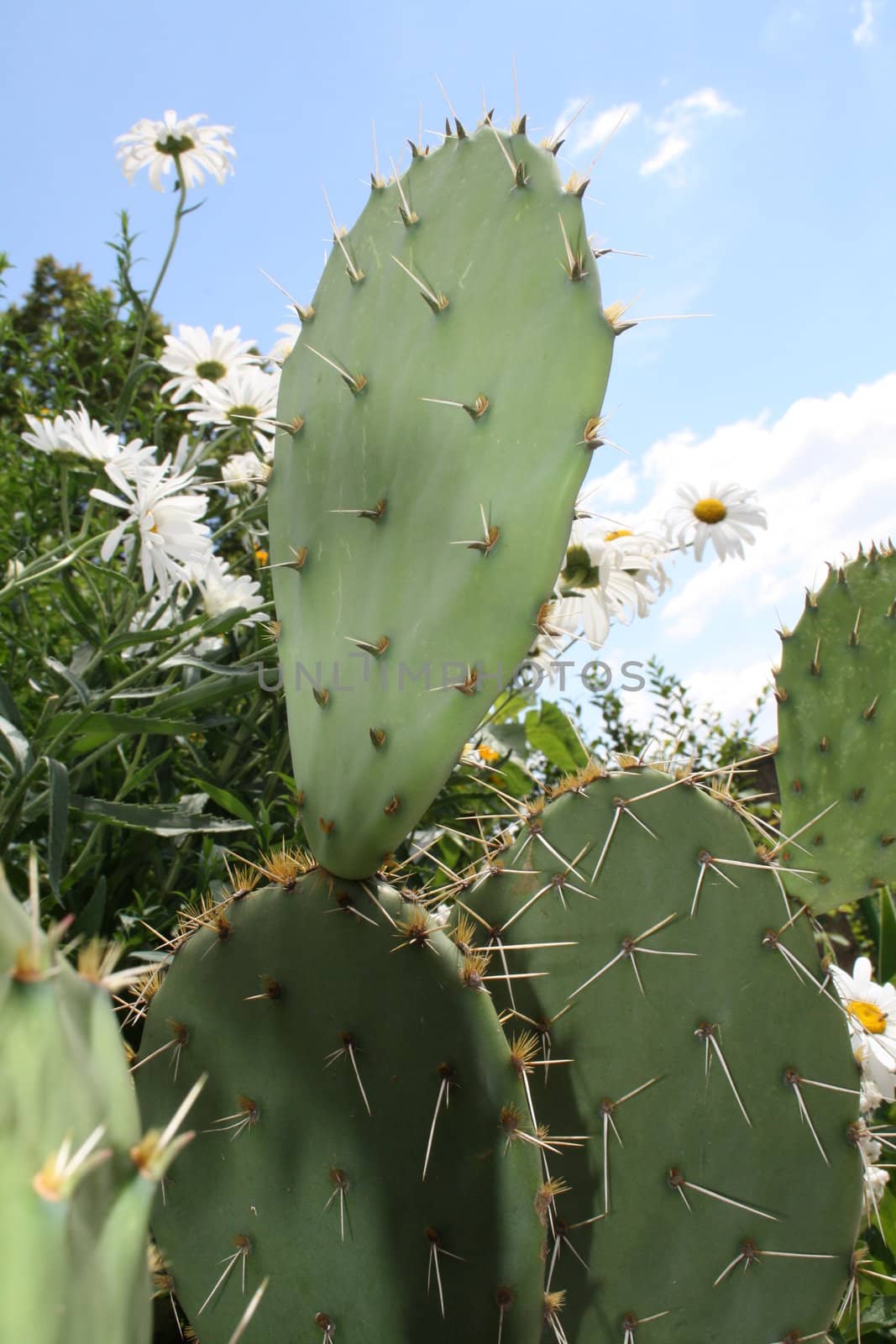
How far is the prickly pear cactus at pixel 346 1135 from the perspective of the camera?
2.29 feet

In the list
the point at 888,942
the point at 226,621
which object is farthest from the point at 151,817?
the point at 888,942

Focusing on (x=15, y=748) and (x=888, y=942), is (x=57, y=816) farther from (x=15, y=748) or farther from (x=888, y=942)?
(x=888, y=942)

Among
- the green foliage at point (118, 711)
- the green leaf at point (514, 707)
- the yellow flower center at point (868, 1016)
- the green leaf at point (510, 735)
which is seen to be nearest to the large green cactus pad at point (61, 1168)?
the green foliage at point (118, 711)

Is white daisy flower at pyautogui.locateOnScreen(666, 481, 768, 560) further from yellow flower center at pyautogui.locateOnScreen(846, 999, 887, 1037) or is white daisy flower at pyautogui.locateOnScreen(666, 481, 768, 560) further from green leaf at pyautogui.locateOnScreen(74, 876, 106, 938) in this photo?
green leaf at pyautogui.locateOnScreen(74, 876, 106, 938)

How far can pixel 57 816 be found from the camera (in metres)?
0.97

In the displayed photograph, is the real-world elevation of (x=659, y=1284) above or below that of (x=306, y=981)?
below

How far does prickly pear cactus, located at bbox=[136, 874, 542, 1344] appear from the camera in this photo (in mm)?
699

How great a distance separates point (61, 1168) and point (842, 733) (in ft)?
3.84

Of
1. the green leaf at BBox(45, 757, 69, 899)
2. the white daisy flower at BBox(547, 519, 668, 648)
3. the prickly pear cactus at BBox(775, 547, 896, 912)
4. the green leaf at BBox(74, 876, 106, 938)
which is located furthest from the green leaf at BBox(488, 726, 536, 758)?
the green leaf at BBox(45, 757, 69, 899)

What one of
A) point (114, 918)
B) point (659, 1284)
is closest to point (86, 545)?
point (114, 918)

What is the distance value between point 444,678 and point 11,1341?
46 cm

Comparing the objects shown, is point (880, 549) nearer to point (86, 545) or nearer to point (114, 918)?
point (86, 545)

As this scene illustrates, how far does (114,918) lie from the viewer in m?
1.31

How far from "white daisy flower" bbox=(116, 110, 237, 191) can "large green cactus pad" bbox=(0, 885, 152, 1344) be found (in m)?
1.75
